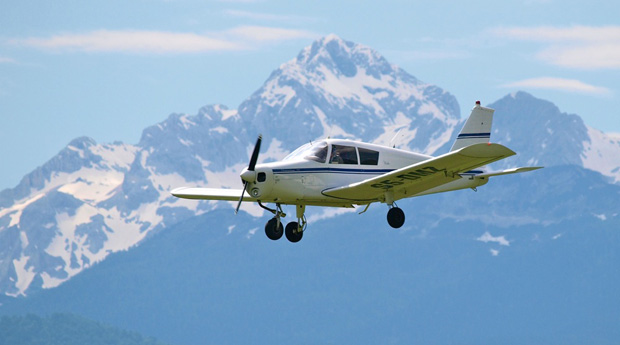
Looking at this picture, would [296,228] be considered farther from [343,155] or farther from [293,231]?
[343,155]

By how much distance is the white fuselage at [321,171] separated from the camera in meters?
44.9

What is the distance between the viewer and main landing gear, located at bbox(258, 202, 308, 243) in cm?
4525

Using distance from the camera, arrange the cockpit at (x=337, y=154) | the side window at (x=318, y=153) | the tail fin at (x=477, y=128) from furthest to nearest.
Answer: the tail fin at (x=477, y=128) → the cockpit at (x=337, y=154) → the side window at (x=318, y=153)

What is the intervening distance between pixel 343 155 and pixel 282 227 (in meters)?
3.71

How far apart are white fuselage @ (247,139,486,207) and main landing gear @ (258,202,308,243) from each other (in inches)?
20.3

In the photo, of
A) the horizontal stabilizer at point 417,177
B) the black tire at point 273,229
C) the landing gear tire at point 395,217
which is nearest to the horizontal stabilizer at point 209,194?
the black tire at point 273,229

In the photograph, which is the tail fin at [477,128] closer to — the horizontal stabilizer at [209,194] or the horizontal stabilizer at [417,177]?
the horizontal stabilizer at [417,177]

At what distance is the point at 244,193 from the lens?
45.4 m

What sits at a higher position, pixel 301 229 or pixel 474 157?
pixel 474 157

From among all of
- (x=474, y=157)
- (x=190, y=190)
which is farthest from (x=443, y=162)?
(x=190, y=190)

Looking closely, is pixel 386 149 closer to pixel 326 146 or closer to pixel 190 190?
pixel 326 146

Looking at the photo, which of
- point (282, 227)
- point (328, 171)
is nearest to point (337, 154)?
point (328, 171)

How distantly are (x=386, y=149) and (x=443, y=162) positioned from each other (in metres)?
4.54

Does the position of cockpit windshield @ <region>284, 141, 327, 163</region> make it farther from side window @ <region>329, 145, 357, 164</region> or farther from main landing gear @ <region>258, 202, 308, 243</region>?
main landing gear @ <region>258, 202, 308, 243</region>
